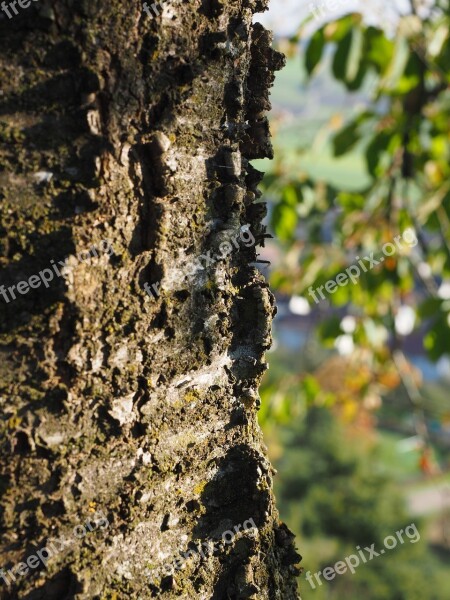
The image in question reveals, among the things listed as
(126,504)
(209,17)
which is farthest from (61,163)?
(126,504)

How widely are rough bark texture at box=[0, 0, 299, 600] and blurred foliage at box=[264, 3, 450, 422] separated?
1267 mm

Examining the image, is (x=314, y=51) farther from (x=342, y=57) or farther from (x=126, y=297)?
(x=126, y=297)

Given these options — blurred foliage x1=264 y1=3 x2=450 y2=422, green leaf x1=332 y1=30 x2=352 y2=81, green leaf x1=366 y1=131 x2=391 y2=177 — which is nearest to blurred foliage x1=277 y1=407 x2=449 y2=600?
blurred foliage x1=264 y1=3 x2=450 y2=422

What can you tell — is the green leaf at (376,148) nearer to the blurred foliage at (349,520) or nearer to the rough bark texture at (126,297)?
the rough bark texture at (126,297)

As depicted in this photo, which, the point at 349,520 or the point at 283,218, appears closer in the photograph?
the point at 283,218

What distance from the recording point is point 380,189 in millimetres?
2580

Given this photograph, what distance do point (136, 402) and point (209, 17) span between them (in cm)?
38

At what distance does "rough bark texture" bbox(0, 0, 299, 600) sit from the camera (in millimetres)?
582

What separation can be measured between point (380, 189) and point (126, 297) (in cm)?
211

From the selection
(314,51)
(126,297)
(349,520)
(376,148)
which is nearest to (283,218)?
(376,148)

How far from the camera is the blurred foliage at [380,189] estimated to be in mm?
2145

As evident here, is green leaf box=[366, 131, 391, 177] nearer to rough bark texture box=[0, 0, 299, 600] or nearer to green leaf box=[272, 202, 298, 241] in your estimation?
green leaf box=[272, 202, 298, 241]

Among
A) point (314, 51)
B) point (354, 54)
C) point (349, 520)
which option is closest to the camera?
point (314, 51)

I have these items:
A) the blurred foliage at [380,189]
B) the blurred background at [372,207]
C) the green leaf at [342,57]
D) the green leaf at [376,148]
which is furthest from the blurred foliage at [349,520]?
the green leaf at [342,57]
